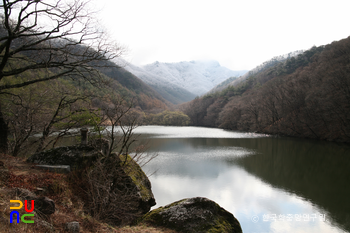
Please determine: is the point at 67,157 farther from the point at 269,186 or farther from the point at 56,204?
the point at 269,186

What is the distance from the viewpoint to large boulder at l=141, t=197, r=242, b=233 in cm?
438

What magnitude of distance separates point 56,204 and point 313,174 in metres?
16.4

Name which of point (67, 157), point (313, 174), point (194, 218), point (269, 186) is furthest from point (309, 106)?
point (67, 157)

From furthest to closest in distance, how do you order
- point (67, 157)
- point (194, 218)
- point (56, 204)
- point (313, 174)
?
point (313, 174) < point (67, 157) < point (194, 218) < point (56, 204)

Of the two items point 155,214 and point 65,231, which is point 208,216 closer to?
point 155,214

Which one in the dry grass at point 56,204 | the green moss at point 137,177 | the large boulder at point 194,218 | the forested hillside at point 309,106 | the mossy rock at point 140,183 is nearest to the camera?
the dry grass at point 56,204

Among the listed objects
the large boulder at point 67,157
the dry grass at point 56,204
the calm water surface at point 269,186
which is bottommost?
the calm water surface at point 269,186

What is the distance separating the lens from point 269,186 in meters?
12.9

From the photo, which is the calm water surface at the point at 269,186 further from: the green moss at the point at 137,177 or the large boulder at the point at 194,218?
the large boulder at the point at 194,218

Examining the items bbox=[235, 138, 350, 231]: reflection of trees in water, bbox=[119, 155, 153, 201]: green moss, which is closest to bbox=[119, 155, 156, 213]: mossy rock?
bbox=[119, 155, 153, 201]: green moss

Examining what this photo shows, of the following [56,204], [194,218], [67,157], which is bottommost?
[194,218]

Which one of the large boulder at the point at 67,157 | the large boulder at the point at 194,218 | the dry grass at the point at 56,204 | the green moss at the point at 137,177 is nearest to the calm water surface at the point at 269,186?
the green moss at the point at 137,177

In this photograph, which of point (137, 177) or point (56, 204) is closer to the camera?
point (56, 204)

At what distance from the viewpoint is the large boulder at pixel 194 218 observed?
438 cm
